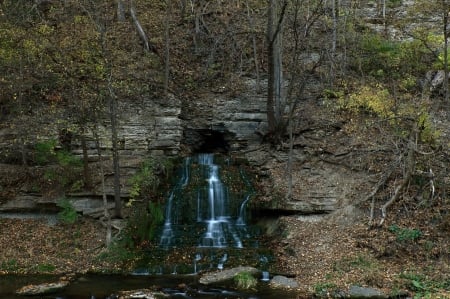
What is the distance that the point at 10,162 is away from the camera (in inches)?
663

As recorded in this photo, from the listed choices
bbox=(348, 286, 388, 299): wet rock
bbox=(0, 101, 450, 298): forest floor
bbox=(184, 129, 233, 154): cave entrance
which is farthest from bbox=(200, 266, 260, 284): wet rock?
bbox=(184, 129, 233, 154): cave entrance

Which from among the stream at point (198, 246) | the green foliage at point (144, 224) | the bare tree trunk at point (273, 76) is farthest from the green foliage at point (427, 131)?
the green foliage at point (144, 224)

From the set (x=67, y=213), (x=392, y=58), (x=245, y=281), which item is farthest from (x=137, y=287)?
(x=392, y=58)

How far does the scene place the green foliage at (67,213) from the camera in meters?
14.7

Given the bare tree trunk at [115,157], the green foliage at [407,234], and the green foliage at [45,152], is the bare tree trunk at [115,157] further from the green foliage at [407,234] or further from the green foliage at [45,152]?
the green foliage at [407,234]

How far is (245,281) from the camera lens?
11.7m

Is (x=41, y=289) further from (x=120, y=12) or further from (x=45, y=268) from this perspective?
(x=120, y=12)

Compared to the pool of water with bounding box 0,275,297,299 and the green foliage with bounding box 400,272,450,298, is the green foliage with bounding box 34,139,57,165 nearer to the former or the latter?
the pool of water with bounding box 0,275,297,299

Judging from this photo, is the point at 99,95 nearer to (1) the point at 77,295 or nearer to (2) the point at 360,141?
(1) the point at 77,295

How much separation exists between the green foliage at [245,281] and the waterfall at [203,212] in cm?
281

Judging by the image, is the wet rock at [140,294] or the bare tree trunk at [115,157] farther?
the bare tree trunk at [115,157]

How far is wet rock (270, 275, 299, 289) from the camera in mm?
11634

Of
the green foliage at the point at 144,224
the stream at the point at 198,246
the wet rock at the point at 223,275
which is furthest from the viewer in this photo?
the green foliage at the point at 144,224

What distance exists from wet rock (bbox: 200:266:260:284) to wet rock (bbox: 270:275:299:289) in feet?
2.18
